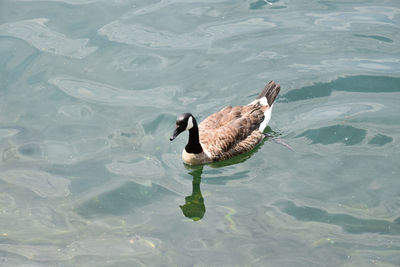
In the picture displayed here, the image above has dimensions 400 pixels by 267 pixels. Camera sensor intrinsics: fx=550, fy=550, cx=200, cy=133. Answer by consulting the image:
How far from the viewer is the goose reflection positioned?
29.9 ft

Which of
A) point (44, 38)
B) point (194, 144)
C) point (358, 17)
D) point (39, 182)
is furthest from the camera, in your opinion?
point (358, 17)

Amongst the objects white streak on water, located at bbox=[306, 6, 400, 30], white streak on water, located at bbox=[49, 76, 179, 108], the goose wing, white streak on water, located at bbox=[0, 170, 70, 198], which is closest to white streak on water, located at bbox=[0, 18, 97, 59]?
white streak on water, located at bbox=[49, 76, 179, 108]

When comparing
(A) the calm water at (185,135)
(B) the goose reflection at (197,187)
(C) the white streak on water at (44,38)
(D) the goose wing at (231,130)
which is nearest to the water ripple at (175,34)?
(A) the calm water at (185,135)

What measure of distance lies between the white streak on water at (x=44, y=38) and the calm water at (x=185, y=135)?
0.17 feet

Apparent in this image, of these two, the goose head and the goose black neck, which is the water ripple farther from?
the goose head

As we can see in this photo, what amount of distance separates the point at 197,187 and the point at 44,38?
6490 mm

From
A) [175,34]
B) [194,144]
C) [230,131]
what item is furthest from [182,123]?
[175,34]

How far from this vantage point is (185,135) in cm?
1134

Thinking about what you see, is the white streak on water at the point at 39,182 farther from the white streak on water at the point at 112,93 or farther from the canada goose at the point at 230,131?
the white streak on water at the point at 112,93

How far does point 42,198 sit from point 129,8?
22.6ft

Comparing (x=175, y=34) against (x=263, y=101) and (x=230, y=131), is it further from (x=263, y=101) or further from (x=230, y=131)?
(x=230, y=131)

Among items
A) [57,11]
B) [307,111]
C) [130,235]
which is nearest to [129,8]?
Answer: [57,11]

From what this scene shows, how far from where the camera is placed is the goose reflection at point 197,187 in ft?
29.9

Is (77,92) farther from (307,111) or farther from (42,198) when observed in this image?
(307,111)
